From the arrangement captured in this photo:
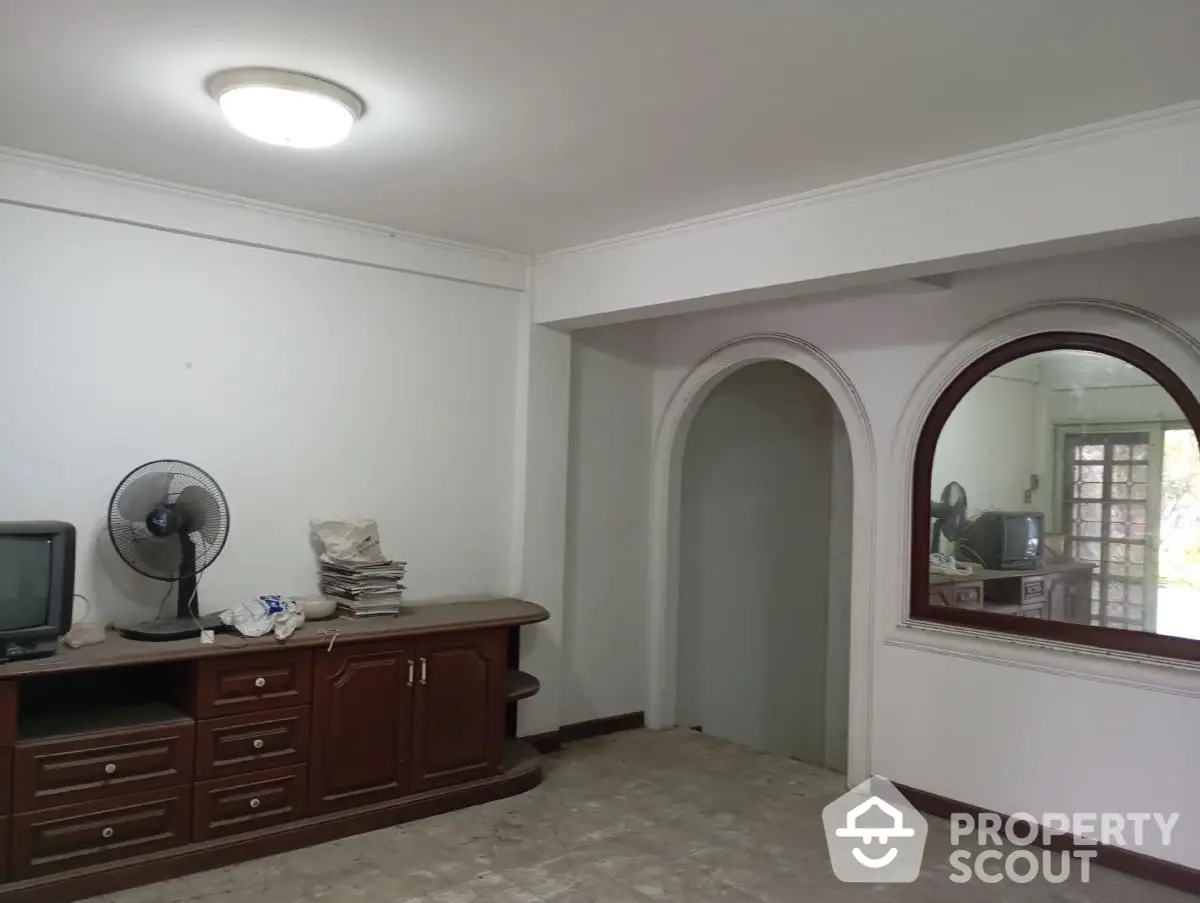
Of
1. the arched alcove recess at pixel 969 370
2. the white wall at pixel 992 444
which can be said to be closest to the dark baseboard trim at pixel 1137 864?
the arched alcove recess at pixel 969 370

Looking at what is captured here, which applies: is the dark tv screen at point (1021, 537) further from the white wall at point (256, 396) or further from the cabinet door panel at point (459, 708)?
the white wall at point (256, 396)

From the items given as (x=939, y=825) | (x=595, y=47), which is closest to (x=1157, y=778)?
(x=939, y=825)

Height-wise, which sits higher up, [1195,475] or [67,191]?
[67,191]

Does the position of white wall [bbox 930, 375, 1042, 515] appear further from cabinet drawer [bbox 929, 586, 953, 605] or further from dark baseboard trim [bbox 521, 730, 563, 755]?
dark baseboard trim [bbox 521, 730, 563, 755]

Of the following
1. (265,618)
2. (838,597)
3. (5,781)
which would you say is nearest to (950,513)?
(838,597)

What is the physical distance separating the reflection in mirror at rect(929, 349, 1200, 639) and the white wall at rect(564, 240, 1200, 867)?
21 centimetres

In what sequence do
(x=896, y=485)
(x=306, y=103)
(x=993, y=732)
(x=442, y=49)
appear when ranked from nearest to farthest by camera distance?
(x=442, y=49)
(x=306, y=103)
(x=993, y=732)
(x=896, y=485)

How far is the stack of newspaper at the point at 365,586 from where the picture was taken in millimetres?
4070

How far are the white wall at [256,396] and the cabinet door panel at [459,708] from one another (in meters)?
0.57

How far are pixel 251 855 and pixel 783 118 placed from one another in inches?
124

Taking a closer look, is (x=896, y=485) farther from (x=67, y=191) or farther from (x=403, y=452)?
(x=67, y=191)

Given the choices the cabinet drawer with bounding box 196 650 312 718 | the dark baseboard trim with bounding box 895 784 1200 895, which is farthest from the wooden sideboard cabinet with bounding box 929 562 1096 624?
the cabinet drawer with bounding box 196 650 312 718

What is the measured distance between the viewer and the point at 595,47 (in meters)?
2.45

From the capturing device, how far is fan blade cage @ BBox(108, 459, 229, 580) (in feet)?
11.7
